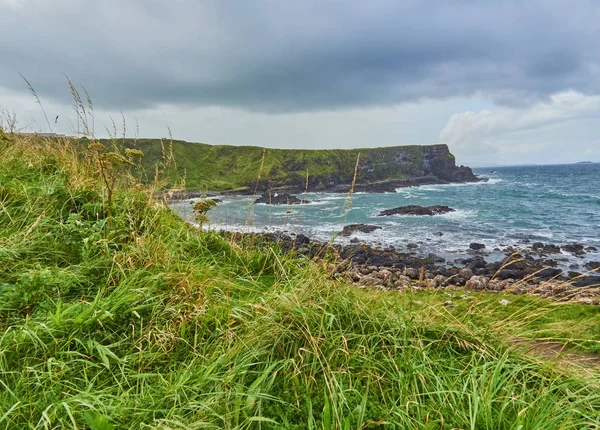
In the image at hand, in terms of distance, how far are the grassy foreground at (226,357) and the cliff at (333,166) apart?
220ft

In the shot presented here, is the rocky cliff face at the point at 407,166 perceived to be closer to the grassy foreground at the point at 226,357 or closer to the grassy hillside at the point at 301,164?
the grassy hillside at the point at 301,164

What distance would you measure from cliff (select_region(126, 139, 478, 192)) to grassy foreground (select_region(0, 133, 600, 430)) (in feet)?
220

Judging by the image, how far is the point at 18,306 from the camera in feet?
9.29

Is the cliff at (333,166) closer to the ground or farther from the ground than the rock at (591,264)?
farther from the ground

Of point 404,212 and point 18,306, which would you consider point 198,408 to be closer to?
point 18,306

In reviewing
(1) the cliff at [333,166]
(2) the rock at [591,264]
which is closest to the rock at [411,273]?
(2) the rock at [591,264]

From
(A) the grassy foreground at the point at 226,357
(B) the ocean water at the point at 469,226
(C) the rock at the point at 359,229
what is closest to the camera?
(A) the grassy foreground at the point at 226,357

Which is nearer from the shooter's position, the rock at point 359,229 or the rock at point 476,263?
the rock at point 476,263

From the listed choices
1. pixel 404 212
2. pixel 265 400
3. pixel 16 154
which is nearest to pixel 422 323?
pixel 265 400

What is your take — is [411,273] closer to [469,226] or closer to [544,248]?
[544,248]

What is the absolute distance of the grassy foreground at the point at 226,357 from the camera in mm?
2037

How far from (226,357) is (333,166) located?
99105mm

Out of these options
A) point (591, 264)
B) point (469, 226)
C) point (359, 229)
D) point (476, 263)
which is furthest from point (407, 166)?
point (476, 263)

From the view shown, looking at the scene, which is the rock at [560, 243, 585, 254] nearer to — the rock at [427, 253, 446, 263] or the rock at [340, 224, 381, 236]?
the rock at [427, 253, 446, 263]
